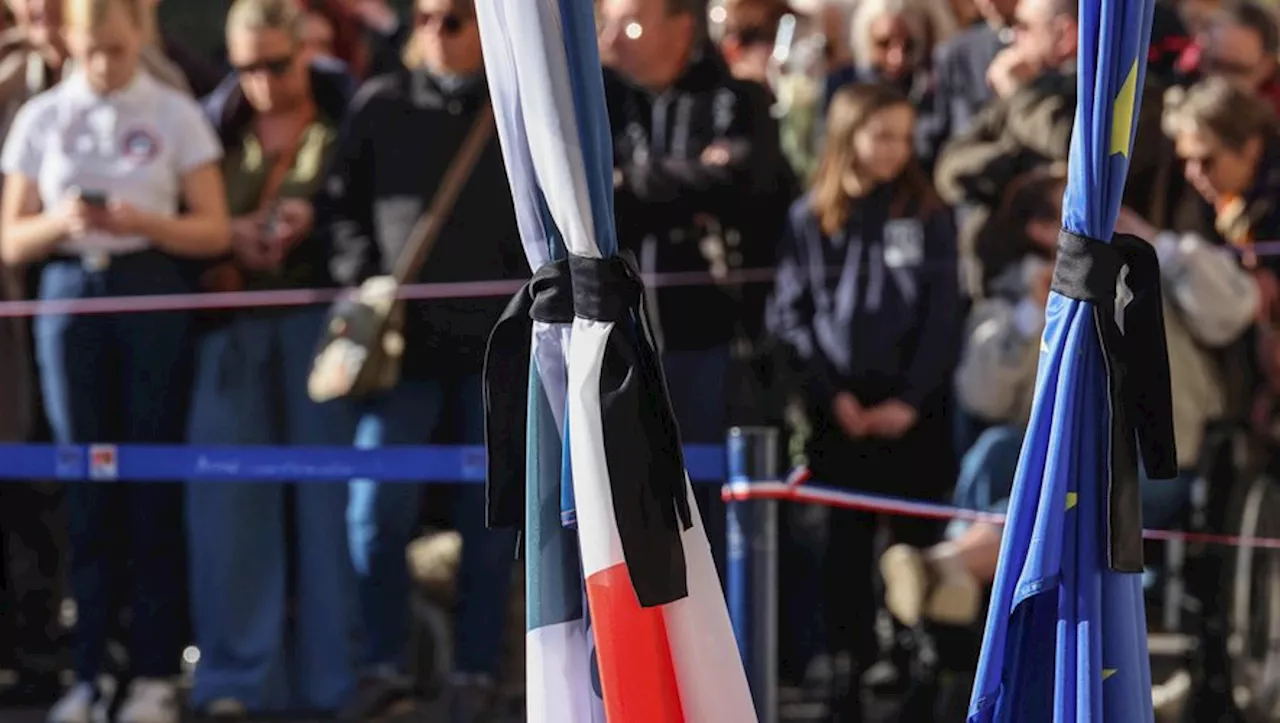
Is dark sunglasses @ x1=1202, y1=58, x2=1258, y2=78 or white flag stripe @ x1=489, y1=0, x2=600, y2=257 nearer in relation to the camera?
white flag stripe @ x1=489, y1=0, x2=600, y2=257

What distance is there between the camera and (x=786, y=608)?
5867mm

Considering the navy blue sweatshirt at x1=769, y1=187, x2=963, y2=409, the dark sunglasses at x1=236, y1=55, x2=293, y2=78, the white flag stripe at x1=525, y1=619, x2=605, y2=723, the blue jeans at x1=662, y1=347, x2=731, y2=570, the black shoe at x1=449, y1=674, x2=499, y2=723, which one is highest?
the dark sunglasses at x1=236, y1=55, x2=293, y2=78

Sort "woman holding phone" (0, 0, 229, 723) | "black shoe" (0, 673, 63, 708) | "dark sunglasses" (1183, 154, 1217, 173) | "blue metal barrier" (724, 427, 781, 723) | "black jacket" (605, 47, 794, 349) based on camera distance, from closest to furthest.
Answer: "blue metal barrier" (724, 427, 781, 723), "dark sunglasses" (1183, 154, 1217, 173), "black jacket" (605, 47, 794, 349), "woman holding phone" (0, 0, 229, 723), "black shoe" (0, 673, 63, 708)

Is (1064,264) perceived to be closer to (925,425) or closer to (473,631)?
(925,425)

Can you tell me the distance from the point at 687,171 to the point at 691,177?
0.8 inches

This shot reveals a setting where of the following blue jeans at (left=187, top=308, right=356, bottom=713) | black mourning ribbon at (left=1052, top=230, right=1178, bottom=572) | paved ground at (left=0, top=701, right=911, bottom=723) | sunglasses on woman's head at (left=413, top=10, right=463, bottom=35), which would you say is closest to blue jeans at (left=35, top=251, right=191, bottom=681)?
blue jeans at (left=187, top=308, right=356, bottom=713)

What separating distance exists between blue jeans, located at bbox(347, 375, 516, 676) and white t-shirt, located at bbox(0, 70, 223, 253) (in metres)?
0.87

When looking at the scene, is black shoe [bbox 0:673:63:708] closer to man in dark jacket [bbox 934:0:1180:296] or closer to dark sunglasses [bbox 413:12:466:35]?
dark sunglasses [bbox 413:12:466:35]

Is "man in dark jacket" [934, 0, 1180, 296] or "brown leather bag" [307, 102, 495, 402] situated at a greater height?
"man in dark jacket" [934, 0, 1180, 296]

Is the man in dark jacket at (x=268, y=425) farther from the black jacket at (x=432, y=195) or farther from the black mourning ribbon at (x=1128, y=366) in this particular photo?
the black mourning ribbon at (x=1128, y=366)

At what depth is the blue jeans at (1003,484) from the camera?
215 inches

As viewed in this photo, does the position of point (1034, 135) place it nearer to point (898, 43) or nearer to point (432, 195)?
point (898, 43)

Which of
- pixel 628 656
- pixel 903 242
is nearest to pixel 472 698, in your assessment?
pixel 903 242

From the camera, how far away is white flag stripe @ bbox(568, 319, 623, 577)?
11.6 feet
